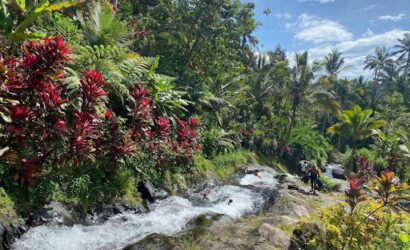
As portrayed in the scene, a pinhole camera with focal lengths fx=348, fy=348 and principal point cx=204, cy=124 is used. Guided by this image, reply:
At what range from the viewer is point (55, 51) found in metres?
6.48

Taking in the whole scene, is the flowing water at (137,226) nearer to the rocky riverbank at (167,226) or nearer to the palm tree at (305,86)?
the rocky riverbank at (167,226)

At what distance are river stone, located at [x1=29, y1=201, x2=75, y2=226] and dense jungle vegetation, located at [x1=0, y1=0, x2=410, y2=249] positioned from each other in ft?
0.59

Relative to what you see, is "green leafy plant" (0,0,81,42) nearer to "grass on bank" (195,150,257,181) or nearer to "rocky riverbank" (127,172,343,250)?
"rocky riverbank" (127,172,343,250)

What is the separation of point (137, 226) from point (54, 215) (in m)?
1.72

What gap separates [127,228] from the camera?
723cm

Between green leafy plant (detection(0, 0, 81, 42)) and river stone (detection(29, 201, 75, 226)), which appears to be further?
green leafy plant (detection(0, 0, 81, 42))

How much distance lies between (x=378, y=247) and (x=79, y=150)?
597 cm

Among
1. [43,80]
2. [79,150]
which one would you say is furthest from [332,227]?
[43,80]

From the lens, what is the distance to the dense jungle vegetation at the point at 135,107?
6469 millimetres

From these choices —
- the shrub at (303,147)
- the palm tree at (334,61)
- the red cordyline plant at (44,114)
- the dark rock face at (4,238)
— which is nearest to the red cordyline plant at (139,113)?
the red cordyline plant at (44,114)

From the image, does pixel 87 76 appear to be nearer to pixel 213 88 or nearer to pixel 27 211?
pixel 27 211

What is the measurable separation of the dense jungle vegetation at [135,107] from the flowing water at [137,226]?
2.05ft

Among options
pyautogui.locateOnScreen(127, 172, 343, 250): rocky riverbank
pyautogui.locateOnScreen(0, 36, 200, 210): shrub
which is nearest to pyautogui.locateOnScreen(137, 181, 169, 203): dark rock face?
pyautogui.locateOnScreen(0, 36, 200, 210): shrub

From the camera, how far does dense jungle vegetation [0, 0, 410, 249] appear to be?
6469 mm
